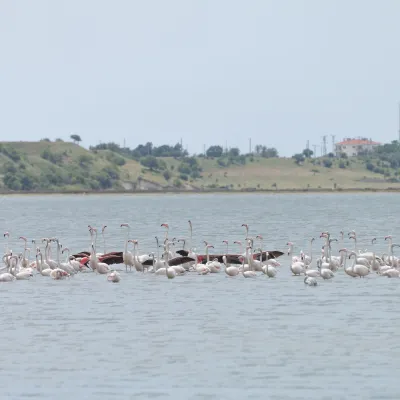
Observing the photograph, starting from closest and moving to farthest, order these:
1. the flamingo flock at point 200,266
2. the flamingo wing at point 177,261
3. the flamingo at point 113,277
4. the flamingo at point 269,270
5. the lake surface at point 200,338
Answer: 1. the lake surface at point 200,338
2. the flamingo at point 113,277
3. the flamingo flock at point 200,266
4. the flamingo at point 269,270
5. the flamingo wing at point 177,261

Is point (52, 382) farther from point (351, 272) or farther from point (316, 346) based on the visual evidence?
point (351, 272)

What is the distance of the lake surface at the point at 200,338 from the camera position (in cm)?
2514

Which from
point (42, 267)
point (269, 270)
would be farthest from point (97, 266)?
point (269, 270)

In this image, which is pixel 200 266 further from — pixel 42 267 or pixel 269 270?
pixel 42 267

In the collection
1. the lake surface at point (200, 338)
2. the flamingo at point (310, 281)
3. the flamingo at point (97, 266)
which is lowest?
the lake surface at point (200, 338)

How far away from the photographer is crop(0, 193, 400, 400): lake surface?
2514 cm

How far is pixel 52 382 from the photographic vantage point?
1010 inches

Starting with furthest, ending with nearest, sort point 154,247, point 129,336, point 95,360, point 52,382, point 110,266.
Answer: point 154,247
point 110,266
point 129,336
point 95,360
point 52,382

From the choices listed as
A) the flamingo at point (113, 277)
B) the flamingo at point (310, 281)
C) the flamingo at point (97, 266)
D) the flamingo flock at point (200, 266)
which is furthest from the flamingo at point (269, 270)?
the flamingo at point (97, 266)

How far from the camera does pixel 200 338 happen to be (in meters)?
30.6

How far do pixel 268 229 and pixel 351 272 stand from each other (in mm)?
43255

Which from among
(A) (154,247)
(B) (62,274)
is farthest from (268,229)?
(B) (62,274)

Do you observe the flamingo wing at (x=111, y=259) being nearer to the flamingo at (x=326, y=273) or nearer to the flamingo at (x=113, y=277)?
the flamingo at (x=113, y=277)

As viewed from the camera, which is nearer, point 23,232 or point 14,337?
point 14,337
